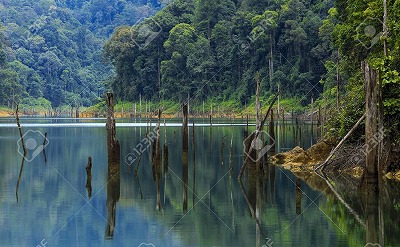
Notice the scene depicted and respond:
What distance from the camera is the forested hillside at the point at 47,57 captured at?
13800cm

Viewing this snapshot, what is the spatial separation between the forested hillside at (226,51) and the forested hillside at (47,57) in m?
13.6

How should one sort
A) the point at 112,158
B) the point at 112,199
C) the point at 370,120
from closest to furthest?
the point at 370,120 → the point at 112,199 → the point at 112,158

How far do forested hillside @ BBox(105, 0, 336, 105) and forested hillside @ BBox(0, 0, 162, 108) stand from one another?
1357 cm

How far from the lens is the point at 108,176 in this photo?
28844 millimetres

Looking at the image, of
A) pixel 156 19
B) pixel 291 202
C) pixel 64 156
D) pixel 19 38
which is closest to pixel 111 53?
pixel 156 19

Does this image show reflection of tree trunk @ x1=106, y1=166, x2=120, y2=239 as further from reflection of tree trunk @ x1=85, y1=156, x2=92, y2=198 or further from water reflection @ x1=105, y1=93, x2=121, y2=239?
reflection of tree trunk @ x1=85, y1=156, x2=92, y2=198

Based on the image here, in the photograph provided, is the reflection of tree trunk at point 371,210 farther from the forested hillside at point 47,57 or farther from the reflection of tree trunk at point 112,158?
the forested hillside at point 47,57

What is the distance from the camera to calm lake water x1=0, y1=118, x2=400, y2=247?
698 inches

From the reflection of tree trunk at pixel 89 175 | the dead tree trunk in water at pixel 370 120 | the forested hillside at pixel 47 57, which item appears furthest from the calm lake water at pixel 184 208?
the forested hillside at pixel 47 57

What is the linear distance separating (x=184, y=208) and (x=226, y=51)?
81.7 m

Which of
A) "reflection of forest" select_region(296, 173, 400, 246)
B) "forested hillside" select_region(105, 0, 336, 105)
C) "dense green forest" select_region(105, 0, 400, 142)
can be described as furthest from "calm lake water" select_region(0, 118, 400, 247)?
"forested hillside" select_region(105, 0, 336, 105)

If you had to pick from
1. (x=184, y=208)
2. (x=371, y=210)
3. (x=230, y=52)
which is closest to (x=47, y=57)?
(x=230, y=52)

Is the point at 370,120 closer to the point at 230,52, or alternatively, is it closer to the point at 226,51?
the point at 230,52

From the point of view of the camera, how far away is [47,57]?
497 ft
